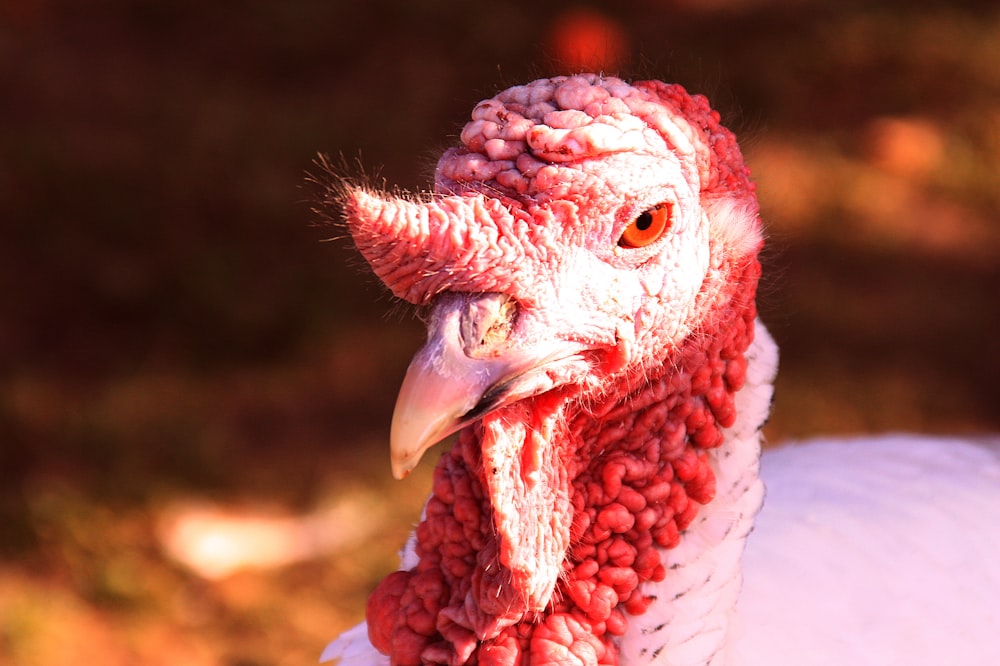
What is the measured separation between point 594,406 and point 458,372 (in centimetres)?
35

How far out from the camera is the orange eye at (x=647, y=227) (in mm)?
1941

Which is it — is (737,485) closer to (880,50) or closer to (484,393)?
(484,393)

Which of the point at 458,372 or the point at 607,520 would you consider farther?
the point at 607,520

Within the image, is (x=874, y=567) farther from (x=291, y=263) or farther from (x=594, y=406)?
(x=291, y=263)

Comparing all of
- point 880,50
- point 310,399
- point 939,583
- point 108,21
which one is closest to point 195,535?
point 310,399

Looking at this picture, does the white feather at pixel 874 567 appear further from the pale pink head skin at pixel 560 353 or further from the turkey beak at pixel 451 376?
the turkey beak at pixel 451 376

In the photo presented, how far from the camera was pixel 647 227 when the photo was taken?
1955 mm

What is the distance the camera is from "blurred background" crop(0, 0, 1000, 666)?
425 centimetres

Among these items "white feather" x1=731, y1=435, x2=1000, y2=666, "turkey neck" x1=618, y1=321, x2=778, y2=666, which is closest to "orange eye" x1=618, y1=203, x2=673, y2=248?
"turkey neck" x1=618, y1=321, x2=778, y2=666

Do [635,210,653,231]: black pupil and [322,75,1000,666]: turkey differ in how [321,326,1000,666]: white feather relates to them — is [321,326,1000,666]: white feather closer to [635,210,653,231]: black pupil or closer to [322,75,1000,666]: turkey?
[322,75,1000,666]: turkey

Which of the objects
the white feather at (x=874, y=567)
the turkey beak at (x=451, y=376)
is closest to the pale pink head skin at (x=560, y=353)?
the turkey beak at (x=451, y=376)

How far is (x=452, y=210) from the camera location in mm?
1865

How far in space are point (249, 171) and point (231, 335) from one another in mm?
1213

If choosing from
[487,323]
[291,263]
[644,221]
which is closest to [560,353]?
[487,323]
